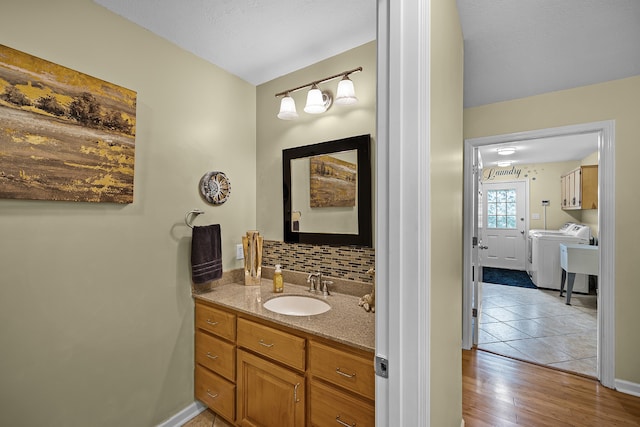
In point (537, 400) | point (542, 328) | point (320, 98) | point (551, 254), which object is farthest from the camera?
point (551, 254)

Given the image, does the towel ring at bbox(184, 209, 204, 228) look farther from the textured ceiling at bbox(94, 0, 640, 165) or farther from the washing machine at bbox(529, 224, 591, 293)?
the washing machine at bbox(529, 224, 591, 293)

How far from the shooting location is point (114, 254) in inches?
60.7

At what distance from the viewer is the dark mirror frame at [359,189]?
182 cm

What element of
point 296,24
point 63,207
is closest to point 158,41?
point 296,24

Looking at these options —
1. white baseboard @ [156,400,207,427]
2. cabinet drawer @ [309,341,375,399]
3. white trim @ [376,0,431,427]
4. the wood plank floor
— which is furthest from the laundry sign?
white baseboard @ [156,400,207,427]

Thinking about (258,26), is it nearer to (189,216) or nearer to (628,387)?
(189,216)

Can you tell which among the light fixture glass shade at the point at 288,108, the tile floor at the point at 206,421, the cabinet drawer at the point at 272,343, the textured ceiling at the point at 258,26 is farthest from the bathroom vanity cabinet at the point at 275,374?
the textured ceiling at the point at 258,26

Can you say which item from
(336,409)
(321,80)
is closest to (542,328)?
(336,409)

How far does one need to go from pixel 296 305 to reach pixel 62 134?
153 centimetres

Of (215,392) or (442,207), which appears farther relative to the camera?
(215,392)

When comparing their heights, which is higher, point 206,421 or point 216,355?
point 216,355

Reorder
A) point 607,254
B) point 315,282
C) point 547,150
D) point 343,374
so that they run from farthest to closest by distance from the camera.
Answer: point 547,150, point 607,254, point 315,282, point 343,374

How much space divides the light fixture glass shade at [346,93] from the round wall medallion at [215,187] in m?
0.99

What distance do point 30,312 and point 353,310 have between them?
4.98 feet
